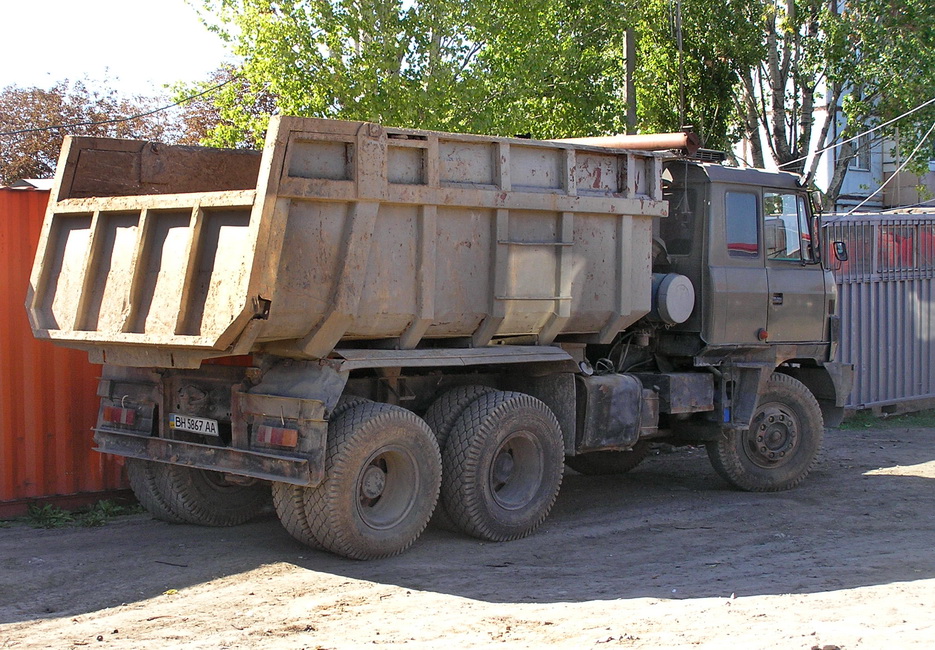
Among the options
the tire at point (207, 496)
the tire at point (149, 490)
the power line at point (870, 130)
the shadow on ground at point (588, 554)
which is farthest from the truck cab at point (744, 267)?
the power line at point (870, 130)

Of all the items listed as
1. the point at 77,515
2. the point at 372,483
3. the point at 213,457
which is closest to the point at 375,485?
the point at 372,483

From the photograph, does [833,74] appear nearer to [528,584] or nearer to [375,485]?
[375,485]

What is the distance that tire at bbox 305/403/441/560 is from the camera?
21.8ft

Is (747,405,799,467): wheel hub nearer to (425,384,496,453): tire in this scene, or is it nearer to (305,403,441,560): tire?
(425,384,496,453): tire

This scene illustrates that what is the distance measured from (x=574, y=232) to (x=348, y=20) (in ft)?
30.2

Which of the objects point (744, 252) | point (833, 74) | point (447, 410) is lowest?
point (447, 410)

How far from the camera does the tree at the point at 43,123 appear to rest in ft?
87.2

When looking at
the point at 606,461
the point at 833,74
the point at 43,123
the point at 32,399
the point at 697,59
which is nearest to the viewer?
the point at 32,399

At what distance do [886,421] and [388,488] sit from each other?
31.8 feet

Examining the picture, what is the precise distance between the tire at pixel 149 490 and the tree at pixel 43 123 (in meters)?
19.9

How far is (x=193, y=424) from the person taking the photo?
7.24 metres

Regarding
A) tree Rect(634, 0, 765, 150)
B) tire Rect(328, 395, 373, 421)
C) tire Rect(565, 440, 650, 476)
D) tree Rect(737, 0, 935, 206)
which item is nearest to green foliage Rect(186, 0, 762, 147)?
tree Rect(634, 0, 765, 150)

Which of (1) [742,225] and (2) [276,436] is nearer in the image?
(2) [276,436]

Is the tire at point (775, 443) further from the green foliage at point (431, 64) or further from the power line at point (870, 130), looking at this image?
the power line at point (870, 130)
